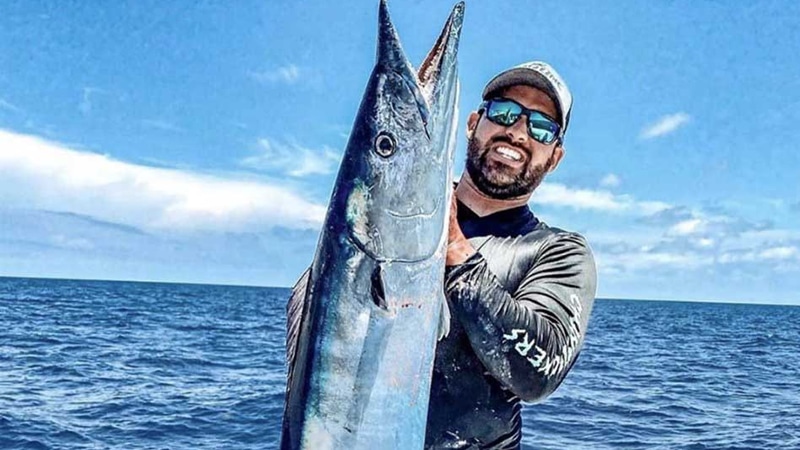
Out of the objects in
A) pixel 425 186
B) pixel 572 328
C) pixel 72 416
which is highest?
pixel 425 186

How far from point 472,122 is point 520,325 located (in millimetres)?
1579

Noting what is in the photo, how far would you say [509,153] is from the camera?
4.00 m

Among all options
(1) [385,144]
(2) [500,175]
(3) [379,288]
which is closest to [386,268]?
(3) [379,288]

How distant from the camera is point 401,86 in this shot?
9.11 ft

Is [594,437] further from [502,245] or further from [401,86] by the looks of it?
[401,86]

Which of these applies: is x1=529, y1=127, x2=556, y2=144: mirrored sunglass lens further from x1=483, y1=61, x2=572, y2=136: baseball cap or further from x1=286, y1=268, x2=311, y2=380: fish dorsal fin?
x1=286, y1=268, x2=311, y2=380: fish dorsal fin

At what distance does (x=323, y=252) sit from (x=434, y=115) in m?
0.64

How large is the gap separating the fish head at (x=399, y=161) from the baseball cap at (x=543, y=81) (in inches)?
51.7

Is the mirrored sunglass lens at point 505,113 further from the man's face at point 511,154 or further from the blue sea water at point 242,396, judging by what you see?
the blue sea water at point 242,396

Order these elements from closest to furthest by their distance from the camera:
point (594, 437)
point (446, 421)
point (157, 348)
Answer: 1. point (446, 421)
2. point (594, 437)
3. point (157, 348)

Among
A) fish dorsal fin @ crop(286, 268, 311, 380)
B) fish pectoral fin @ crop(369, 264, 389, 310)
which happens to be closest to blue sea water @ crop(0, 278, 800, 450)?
fish dorsal fin @ crop(286, 268, 311, 380)

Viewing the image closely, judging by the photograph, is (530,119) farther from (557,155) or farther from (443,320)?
(443,320)

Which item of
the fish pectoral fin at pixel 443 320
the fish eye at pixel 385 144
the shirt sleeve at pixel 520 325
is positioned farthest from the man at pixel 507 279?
the fish eye at pixel 385 144

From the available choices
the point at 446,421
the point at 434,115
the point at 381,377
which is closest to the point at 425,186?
the point at 434,115
